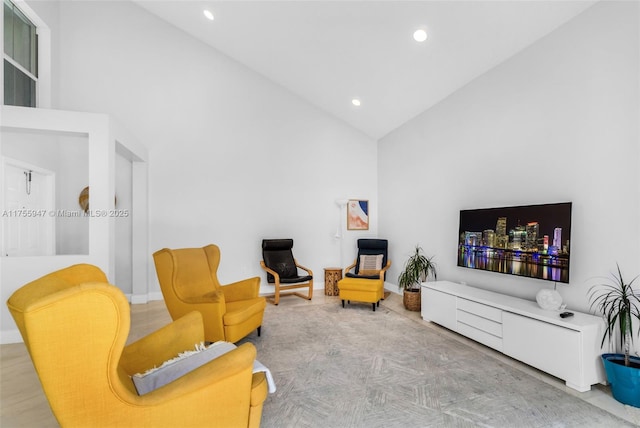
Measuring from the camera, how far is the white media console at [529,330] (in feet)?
7.68

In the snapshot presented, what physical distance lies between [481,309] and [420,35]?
2870 millimetres

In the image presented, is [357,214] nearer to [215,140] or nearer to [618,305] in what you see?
[215,140]

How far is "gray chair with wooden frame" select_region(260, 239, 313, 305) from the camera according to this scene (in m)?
5.10

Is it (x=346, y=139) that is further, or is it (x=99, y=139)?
(x=346, y=139)

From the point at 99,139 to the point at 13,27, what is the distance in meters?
2.19

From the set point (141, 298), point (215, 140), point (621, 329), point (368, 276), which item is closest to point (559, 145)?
point (621, 329)

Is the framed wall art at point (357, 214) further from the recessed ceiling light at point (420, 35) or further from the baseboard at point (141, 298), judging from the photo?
the baseboard at point (141, 298)

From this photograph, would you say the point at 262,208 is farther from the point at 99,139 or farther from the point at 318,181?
the point at 99,139

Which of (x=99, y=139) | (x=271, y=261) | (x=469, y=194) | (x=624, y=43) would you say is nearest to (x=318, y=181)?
(x=271, y=261)

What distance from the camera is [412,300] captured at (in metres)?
4.43

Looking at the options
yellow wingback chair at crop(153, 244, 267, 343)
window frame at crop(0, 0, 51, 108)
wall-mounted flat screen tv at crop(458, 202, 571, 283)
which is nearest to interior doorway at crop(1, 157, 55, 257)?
window frame at crop(0, 0, 51, 108)

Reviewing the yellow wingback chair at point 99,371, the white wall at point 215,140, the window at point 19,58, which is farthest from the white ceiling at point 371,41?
the yellow wingback chair at point 99,371

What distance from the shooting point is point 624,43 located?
97.4 inches

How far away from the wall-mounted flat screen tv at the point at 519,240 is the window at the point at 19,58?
228 inches
